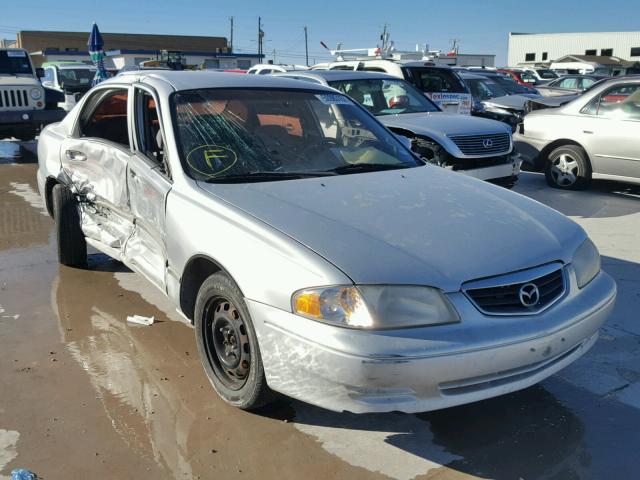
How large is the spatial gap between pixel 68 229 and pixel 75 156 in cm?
65

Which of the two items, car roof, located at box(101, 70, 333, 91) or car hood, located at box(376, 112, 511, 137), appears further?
car hood, located at box(376, 112, 511, 137)

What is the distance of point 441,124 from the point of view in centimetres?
760

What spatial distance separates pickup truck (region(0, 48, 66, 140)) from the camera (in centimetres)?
1205

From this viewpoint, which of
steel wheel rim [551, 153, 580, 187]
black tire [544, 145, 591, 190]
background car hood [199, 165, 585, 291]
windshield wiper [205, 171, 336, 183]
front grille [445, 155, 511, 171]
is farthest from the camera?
steel wheel rim [551, 153, 580, 187]

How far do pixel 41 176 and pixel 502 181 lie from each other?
17.1ft

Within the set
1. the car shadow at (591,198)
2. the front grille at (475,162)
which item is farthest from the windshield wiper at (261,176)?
the car shadow at (591,198)

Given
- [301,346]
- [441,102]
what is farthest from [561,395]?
[441,102]

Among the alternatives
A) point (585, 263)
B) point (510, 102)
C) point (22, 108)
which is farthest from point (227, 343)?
point (510, 102)

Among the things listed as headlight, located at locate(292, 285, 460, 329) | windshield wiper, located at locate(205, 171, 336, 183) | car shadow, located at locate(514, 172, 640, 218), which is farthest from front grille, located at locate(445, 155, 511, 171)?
headlight, located at locate(292, 285, 460, 329)

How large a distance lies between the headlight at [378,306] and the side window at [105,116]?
2.64m

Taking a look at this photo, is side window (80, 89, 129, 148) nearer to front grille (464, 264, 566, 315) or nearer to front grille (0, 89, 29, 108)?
front grille (464, 264, 566, 315)

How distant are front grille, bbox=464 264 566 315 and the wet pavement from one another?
676mm

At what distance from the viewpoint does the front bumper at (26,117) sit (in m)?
11.9

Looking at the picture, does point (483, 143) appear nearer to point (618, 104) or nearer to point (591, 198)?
point (591, 198)
